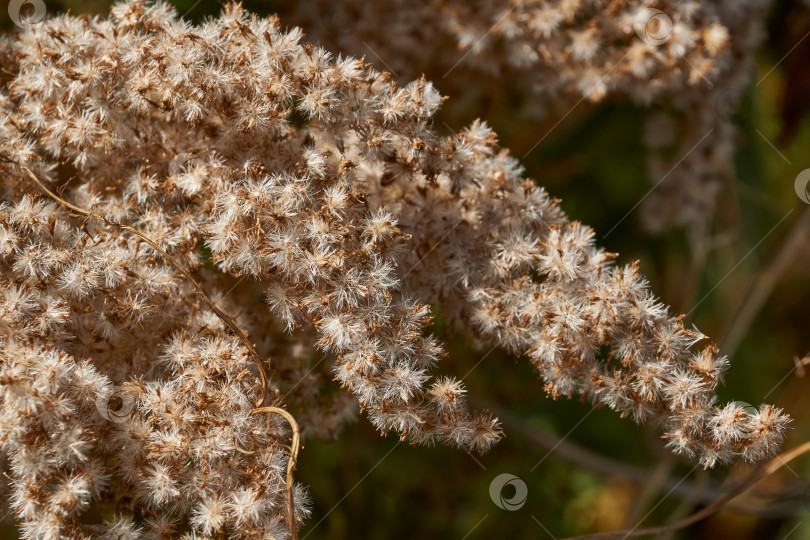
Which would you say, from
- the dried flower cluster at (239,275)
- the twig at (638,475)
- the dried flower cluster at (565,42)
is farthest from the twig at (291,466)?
→ the dried flower cluster at (565,42)

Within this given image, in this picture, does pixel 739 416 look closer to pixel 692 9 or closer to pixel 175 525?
pixel 175 525

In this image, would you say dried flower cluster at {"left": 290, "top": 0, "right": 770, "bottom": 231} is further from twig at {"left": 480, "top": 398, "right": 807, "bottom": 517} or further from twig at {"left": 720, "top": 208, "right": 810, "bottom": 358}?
twig at {"left": 480, "top": 398, "right": 807, "bottom": 517}

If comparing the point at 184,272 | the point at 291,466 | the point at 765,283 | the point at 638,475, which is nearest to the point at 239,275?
the point at 184,272

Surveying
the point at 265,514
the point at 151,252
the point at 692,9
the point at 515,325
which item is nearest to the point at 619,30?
the point at 692,9

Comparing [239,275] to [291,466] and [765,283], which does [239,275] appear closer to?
[291,466]

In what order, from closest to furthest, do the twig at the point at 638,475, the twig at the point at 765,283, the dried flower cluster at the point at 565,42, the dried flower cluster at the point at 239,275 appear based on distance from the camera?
the dried flower cluster at the point at 239,275, the dried flower cluster at the point at 565,42, the twig at the point at 638,475, the twig at the point at 765,283

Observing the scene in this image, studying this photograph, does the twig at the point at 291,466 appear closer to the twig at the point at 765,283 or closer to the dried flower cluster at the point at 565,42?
the dried flower cluster at the point at 565,42
